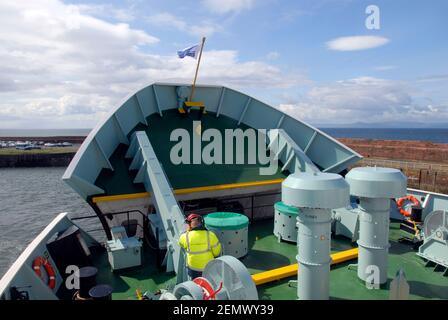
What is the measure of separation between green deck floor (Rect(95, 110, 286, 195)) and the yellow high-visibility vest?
4.16m

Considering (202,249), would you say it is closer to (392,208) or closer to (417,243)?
(417,243)

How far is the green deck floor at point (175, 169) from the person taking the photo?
891 cm

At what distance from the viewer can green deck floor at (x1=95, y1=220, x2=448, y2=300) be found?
5445 millimetres

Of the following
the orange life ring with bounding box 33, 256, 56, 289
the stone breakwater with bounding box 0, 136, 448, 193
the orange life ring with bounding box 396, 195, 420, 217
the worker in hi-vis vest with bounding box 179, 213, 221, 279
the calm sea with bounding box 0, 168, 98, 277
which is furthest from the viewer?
the stone breakwater with bounding box 0, 136, 448, 193

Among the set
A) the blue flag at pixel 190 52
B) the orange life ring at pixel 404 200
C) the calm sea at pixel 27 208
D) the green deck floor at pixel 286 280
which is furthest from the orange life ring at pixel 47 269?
the calm sea at pixel 27 208

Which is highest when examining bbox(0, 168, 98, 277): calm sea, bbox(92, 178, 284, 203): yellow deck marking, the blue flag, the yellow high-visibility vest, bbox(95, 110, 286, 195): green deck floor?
the blue flag

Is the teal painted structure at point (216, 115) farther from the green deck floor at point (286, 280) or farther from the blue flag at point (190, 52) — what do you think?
the green deck floor at point (286, 280)

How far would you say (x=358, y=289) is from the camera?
18.1ft

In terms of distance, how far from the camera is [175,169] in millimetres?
10062

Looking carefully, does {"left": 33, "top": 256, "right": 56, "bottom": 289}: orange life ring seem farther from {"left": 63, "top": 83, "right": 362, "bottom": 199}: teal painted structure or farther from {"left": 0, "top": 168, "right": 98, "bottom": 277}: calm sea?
{"left": 0, "top": 168, "right": 98, "bottom": 277}: calm sea
